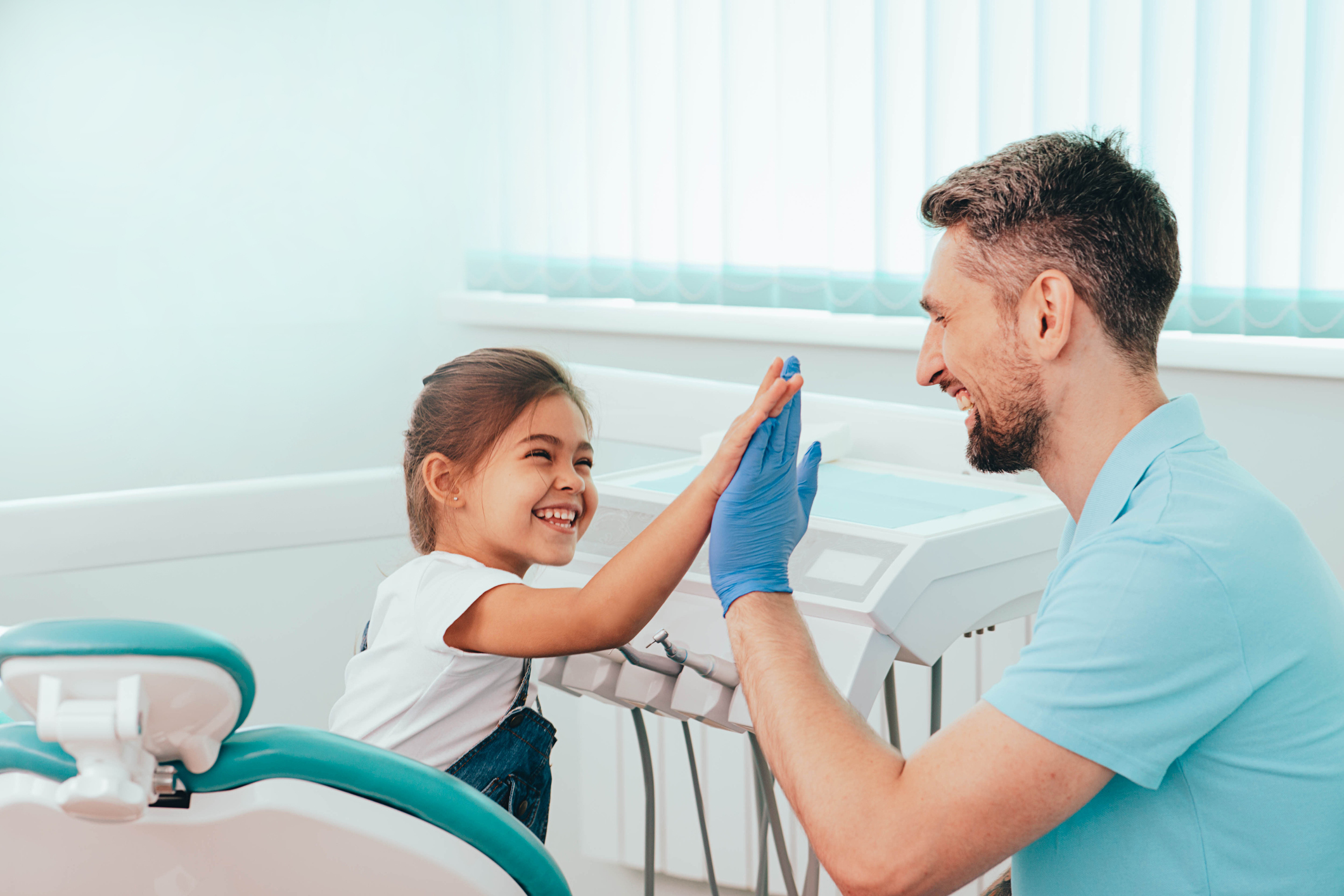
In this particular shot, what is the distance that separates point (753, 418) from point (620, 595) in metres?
0.21

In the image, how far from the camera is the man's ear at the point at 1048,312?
920 millimetres

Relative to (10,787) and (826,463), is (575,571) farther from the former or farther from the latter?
(10,787)

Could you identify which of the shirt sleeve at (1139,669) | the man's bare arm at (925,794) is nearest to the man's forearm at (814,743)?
the man's bare arm at (925,794)

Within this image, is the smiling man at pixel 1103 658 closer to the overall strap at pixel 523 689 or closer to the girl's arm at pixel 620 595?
the girl's arm at pixel 620 595

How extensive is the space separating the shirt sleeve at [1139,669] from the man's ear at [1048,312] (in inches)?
7.8

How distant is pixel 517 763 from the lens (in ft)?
3.85

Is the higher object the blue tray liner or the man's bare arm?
the blue tray liner

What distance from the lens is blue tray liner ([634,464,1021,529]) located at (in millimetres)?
1322

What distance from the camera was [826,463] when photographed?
5.21 feet

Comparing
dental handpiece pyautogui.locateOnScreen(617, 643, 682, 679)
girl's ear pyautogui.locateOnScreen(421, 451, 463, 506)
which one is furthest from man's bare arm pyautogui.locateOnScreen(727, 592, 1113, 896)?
girl's ear pyautogui.locateOnScreen(421, 451, 463, 506)

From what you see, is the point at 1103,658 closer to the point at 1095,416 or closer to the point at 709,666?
the point at 1095,416

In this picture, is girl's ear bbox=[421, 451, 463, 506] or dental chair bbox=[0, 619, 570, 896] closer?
dental chair bbox=[0, 619, 570, 896]

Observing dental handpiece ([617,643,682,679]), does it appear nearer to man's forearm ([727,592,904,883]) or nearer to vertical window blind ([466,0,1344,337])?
man's forearm ([727,592,904,883])

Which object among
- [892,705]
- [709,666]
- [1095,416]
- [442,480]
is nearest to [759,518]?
[709,666]
